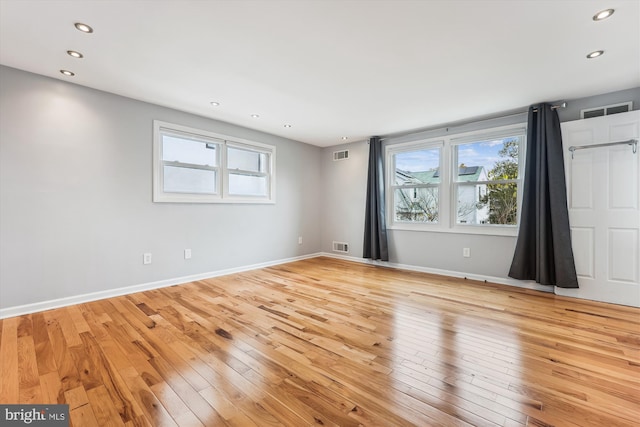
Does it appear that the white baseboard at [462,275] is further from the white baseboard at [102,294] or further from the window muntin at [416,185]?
the white baseboard at [102,294]

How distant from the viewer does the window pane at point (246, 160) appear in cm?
452

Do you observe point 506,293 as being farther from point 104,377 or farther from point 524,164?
point 104,377

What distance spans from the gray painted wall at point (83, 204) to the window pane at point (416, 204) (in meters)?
3.18

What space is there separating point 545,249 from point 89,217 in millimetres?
5584

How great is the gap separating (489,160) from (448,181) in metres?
0.64

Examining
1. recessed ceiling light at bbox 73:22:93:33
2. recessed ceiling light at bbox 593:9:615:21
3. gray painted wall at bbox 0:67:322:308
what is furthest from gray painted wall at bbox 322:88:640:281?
recessed ceiling light at bbox 73:22:93:33

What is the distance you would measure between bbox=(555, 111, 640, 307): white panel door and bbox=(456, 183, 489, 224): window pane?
3.22ft

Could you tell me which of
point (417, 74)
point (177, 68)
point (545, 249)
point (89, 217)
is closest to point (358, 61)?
point (417, 74)

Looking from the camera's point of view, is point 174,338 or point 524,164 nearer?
point 174,338

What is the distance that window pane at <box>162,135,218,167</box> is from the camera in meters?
3.79

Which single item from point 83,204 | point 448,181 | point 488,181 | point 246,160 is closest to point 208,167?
point 246,160

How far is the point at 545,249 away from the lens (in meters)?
3.36

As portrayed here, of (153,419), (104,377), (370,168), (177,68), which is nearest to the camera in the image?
(153,419)

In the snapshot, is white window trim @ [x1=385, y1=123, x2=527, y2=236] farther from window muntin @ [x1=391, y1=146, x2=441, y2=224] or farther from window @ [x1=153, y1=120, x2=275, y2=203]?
window @ [x1=153, y1=120, x2=275, y2=203]
